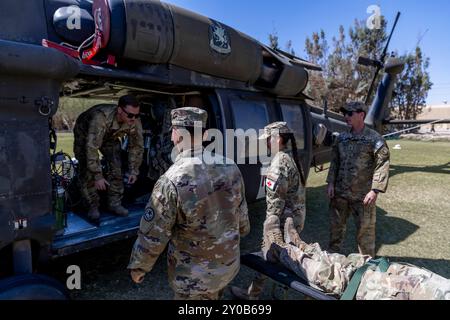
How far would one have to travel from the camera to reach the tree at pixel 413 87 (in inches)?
1287

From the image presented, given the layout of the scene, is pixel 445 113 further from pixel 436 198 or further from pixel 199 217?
pixel 199 217

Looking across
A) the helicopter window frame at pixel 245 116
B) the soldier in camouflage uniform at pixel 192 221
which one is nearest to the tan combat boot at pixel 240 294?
the soldier in camouflage uniform at pixel 192 221

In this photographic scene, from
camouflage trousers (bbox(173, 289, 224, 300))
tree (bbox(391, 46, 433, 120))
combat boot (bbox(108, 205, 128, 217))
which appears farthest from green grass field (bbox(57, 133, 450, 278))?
tree (bbox(391, 46, 433, 120))

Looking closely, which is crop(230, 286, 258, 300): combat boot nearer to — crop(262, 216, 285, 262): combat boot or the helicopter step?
crop(262, 216, 285, 262): combat boot

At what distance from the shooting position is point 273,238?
326 cm

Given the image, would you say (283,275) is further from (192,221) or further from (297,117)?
(297,117)

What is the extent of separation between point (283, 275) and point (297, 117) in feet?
9.80

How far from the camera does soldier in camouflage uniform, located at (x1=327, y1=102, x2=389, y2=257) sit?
3957 millimetres

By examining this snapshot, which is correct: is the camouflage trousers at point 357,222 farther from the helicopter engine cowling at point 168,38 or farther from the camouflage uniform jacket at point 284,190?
the helicopter engine cowling at point 168,38

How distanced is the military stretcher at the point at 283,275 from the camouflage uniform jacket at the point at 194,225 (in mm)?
638

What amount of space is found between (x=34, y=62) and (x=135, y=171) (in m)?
2.02

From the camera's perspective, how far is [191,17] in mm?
3758

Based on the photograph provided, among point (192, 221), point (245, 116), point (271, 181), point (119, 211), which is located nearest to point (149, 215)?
point (192, 221)

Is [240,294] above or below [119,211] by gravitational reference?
below
